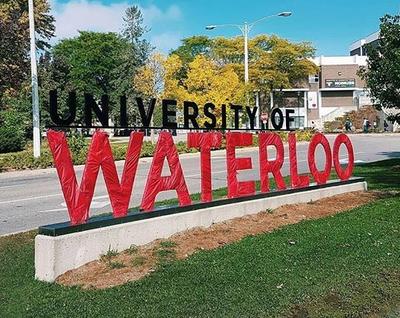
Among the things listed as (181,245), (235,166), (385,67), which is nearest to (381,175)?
(385,67)

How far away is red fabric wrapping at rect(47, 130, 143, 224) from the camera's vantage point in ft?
20.0

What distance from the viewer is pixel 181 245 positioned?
6883 millimetres

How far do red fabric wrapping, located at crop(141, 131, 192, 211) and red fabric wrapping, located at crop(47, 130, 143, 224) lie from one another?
340mm

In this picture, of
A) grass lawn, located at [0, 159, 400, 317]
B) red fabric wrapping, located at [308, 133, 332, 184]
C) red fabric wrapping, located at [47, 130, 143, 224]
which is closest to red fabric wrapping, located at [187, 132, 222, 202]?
grass lawn, located at [0, 159, 400, 317]

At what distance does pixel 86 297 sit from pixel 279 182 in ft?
17.4

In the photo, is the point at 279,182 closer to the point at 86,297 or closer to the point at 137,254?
the point at 137,254

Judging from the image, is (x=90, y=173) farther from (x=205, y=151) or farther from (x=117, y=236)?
(x=205, y=151)

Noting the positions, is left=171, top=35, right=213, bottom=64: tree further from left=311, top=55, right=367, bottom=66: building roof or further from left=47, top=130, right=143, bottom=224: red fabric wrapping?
left=47, top=130, right=143, bottom=224: red fabric wrapping

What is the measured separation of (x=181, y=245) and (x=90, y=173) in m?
1.49

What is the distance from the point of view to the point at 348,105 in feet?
303

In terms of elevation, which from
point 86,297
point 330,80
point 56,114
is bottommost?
point 86,297

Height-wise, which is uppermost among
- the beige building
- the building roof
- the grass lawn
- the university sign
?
the building roof

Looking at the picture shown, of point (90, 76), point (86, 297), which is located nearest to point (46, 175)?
point (86, 297)

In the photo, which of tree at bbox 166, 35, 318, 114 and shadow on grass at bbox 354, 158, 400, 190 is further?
tree at bbox 166, 35, 318, 114
